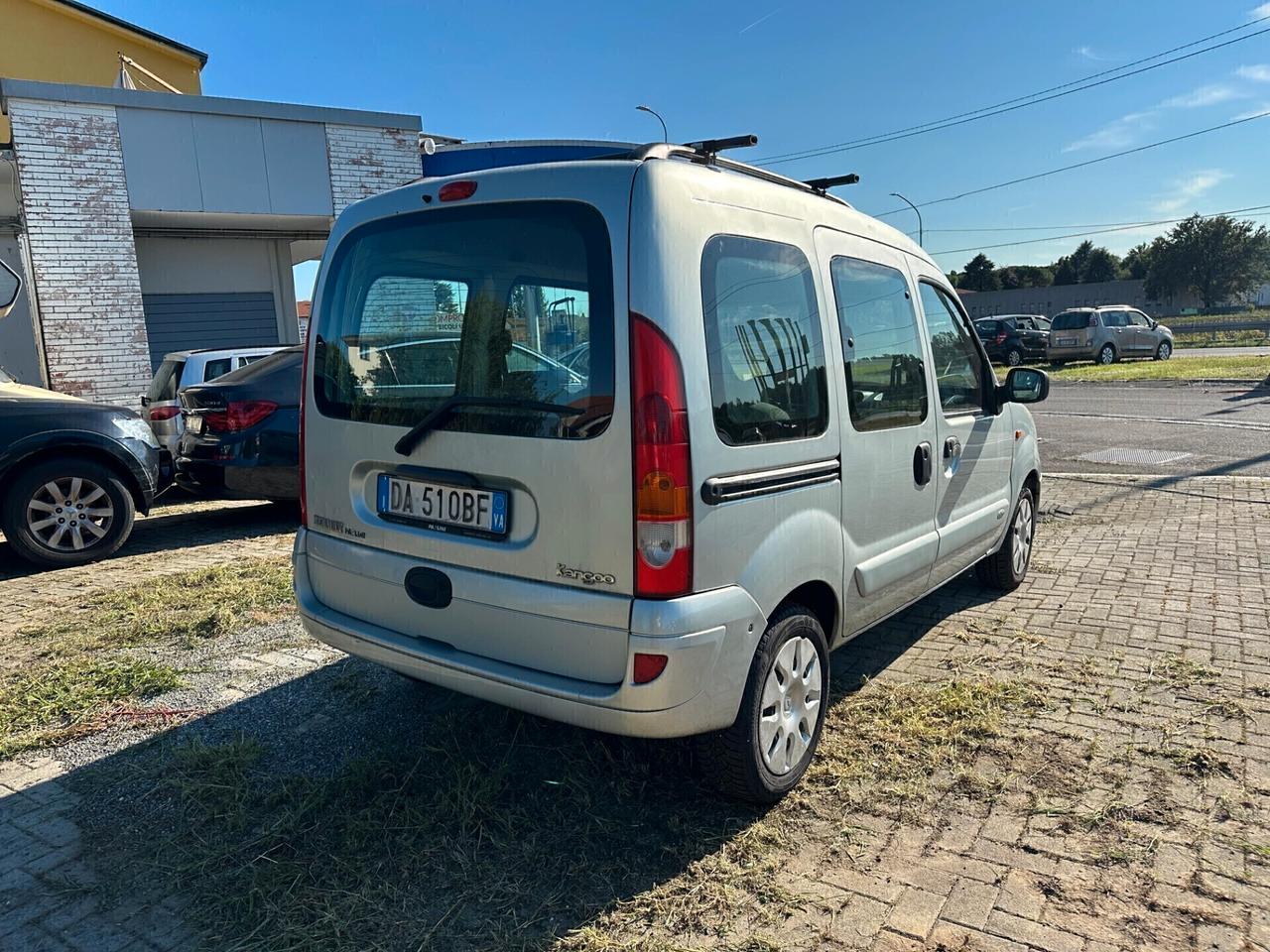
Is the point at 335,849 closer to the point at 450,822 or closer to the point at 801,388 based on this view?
the point at 450,822

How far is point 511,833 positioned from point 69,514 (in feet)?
17.0

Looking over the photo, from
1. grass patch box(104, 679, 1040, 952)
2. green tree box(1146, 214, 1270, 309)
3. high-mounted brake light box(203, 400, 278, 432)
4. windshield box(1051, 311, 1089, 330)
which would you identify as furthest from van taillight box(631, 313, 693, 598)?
green tree box(1146, 214, 1270, 309)

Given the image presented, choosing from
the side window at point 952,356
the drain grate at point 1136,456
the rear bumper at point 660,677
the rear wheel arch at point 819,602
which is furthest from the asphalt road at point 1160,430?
the rear bumper at point 660,677

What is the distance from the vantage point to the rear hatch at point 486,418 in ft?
8.27

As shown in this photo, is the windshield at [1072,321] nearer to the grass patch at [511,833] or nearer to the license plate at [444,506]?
the grass patch at [511,833]

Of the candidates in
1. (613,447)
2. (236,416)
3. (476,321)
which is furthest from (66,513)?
(613,447)

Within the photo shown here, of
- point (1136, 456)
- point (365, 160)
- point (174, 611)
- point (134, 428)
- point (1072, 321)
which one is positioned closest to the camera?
point (174, 611)

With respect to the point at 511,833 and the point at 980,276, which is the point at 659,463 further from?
the point at 980,276

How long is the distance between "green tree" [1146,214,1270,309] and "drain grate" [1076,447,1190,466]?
256ft

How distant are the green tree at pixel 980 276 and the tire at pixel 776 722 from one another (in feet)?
307

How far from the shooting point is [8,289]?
23.5 feet

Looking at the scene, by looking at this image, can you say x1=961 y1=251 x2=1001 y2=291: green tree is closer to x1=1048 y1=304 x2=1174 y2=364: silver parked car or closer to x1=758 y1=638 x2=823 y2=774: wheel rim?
x1=1048 y1=304 x2=1174 y2=364: silver parked car

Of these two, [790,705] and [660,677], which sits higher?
[660,677]

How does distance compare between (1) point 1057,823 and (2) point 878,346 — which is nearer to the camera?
(1) point 1057,823
